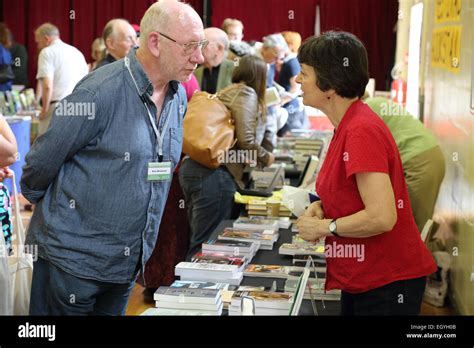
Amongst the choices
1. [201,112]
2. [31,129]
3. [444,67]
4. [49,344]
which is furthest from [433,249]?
[31,129]

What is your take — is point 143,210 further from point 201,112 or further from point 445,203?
point 445,203

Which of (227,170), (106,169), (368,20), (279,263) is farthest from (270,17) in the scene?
(106,169)

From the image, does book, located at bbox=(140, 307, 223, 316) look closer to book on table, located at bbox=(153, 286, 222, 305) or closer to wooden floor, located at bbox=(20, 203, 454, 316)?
book on table, located at bbox=(153, 286, 222, 305)

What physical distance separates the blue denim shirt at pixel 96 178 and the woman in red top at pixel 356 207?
49 centimetres

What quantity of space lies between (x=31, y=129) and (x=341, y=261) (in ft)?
23.6

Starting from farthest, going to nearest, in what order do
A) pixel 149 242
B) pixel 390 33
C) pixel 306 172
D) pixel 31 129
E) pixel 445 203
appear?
pixel 390 33 < pixel 31 129 < pixel 445 203 < pixel 306 172 < pixel 149 242

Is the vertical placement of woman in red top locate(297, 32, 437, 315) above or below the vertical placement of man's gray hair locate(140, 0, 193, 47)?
below

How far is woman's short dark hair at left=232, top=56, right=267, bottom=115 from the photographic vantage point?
434cm

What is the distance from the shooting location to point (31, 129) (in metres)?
8.73

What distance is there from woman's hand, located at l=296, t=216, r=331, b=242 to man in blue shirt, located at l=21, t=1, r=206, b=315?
1.38 feet

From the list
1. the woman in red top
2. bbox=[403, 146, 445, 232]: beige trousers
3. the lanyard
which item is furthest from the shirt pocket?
bbox=[403, 146, 445, 232]: beige trousers

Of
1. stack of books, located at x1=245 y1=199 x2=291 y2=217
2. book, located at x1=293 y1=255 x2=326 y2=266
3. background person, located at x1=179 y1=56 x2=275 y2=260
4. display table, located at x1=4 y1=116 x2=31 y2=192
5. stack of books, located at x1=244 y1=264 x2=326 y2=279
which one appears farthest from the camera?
display table, located at x1=4 y1=116 x2=31 y2=192

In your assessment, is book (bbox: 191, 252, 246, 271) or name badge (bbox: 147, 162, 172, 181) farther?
book (bbox: 191, 252, 246, 271)

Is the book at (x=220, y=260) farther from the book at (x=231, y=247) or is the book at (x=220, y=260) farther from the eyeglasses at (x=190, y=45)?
the eyeglasses at (x=190, y=45)
